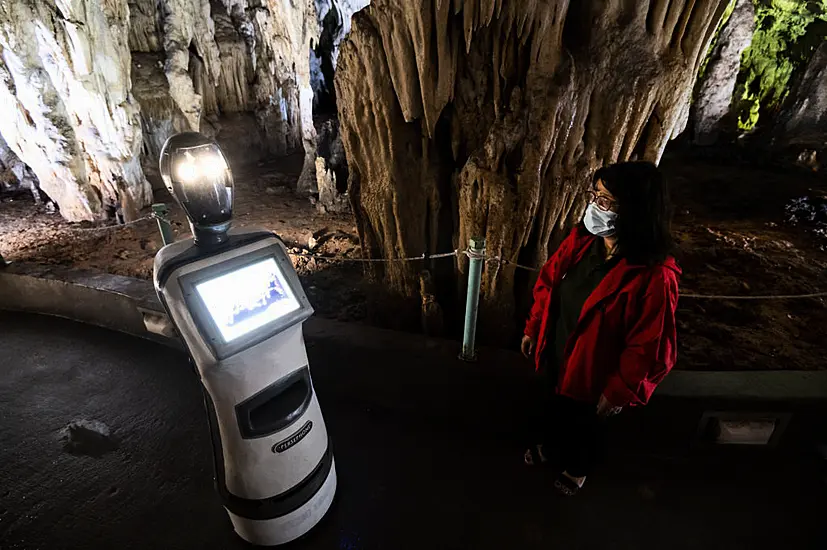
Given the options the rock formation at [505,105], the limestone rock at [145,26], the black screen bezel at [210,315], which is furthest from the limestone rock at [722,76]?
the black screen bezel at [210,315]

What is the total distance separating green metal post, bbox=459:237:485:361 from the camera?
108 inches

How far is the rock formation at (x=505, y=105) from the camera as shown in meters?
3.24

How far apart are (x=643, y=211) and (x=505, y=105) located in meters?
2.24

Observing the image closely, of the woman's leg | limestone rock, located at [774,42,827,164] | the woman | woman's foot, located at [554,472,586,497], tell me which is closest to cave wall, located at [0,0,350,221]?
the woman

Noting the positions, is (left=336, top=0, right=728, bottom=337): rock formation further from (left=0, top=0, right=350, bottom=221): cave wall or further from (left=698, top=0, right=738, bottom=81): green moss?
(left=698, top=0, right=738, bottom=81): green moss

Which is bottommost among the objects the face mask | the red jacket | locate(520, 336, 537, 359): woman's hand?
locate(520, 336, 537, 359): woman's hand

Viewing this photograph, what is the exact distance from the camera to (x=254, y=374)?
182 cm

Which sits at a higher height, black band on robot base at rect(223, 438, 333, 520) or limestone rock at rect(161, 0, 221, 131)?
limestone rock at rect(161, 0, 221, 131)

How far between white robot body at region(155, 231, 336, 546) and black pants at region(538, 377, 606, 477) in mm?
1271

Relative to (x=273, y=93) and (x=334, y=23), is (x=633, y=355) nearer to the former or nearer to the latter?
(x=273, y=93)

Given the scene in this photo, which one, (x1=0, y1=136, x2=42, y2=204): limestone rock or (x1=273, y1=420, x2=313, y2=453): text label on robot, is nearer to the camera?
(x1=273, y1=420, x2=313, y2=453): text label on robot

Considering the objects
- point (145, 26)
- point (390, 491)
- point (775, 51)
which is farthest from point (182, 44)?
point (775, 51)

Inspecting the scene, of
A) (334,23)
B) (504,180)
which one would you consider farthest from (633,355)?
(334,23)

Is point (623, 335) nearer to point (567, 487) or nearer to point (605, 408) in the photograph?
point (605, 408)
